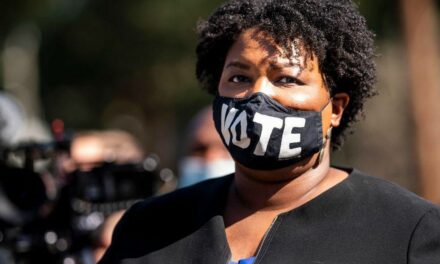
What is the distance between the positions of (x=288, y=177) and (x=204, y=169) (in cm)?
254

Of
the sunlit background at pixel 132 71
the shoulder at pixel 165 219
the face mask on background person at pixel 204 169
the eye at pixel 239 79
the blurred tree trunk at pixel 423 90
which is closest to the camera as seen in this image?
the eye at pixel 239 79

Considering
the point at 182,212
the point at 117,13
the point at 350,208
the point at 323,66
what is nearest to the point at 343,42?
the point at 323,66

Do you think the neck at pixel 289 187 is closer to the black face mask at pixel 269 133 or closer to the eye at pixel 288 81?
the black face mask at pixel 269 133

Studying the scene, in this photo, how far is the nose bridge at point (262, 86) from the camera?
Answer: 3.13 meters

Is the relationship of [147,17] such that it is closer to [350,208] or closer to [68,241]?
[68,241]

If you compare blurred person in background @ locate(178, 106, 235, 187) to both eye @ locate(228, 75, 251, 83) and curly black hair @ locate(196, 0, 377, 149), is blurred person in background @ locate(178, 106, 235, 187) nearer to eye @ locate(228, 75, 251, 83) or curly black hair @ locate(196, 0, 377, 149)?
curly black hair @ locate(196, 0, 377, 149)

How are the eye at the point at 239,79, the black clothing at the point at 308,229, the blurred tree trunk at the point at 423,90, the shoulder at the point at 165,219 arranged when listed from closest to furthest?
the black clothing at the point at 308,229, the eye at the point at 239,79, the shoulder at the point at 165,219, the blurred tree trunk at the point at 423,90

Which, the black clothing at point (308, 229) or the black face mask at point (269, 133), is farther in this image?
the black face mask at point (269, 133)

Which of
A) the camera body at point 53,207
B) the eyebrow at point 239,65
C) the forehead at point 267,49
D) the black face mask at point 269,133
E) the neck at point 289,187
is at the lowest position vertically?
the camera body at point 53,207

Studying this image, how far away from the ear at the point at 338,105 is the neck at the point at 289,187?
0.35 feet

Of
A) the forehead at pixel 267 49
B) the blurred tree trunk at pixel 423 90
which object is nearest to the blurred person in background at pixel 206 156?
the forehead at pixel 267 49

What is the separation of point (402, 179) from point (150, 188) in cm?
1123

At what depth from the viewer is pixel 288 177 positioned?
10.5ft

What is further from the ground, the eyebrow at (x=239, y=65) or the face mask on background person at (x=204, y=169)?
the eyebrow at (x=239, y=65)
